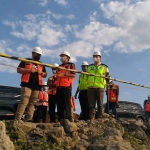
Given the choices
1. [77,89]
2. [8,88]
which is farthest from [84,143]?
[8,88]

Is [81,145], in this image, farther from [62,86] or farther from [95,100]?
[95,100]

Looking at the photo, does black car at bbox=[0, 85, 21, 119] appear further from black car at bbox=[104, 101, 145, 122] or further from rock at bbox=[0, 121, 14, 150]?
black car at bbox=[104, 101, 145, 122]

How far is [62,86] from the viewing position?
743 centimetres

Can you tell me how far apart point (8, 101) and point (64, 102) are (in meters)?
2.99

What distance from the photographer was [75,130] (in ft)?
20.8

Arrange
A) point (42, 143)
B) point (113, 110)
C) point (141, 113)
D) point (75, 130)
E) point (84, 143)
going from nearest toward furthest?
point (42, 143) < point (84, 143) < point (75, 130) < point (113, 110) < point (141, 113)

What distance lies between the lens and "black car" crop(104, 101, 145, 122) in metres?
13.9

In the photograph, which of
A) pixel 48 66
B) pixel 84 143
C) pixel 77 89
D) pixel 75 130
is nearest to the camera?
pixel 84 143

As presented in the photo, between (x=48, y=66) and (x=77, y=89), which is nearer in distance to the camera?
(x=48, y=66)

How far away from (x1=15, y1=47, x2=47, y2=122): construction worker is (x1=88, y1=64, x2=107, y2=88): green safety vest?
1616 millimetres

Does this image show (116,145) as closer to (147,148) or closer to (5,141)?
(147,148)

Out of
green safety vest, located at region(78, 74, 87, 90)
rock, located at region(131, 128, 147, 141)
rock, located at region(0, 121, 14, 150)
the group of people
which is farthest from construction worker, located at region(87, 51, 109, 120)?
rock, located at region(0, 121, 14, 150)

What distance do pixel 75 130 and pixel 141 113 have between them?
9052 mm

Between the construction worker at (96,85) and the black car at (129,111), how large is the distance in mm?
5676
